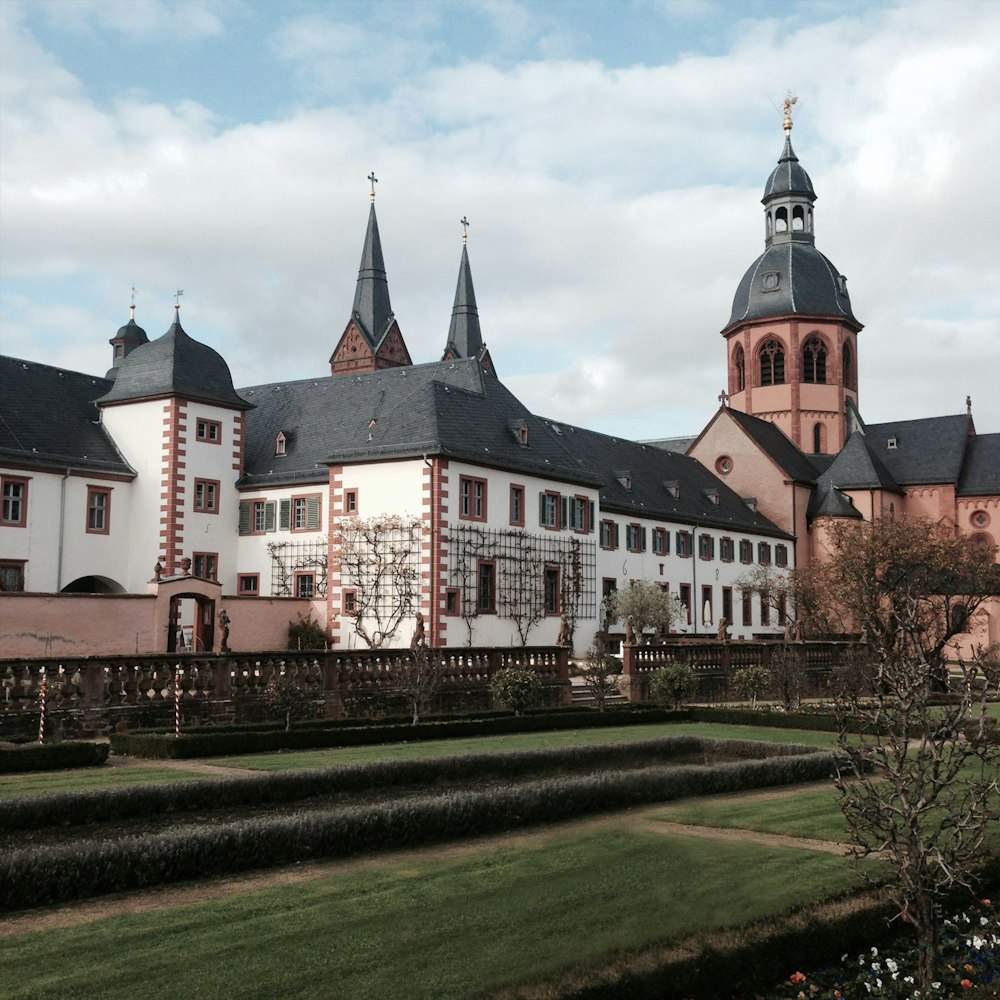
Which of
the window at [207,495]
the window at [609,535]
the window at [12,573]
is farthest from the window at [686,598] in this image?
the window at [12,573]

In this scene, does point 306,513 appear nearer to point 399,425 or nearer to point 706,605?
point 399,425

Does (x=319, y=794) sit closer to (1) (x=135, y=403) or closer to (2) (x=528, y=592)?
(2) (x=528, y=592)

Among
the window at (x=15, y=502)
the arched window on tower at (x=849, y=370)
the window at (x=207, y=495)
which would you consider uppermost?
the arched window on tower at (x=849, y=370)

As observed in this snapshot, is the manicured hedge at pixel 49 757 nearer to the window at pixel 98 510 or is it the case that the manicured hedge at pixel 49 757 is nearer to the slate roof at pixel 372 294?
the window at pixel 98 510

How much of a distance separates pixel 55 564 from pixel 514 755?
27.3 meters

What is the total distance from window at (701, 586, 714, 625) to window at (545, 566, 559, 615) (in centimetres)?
1671

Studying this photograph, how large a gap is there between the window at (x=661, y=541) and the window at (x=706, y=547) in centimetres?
341

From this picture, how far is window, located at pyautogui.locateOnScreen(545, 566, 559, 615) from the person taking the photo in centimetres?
Result: 4291

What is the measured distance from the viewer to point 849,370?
76062 millimetres

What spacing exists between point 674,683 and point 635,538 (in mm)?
23609

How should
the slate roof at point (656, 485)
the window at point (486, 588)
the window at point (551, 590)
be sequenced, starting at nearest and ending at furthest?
the window at point (486, 588)
the window at point (551, 590)
the slate roof at point (656, 485)

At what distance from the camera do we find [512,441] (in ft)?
141

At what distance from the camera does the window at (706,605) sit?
58.4 meters

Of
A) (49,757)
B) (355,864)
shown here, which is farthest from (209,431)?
(355,864)
